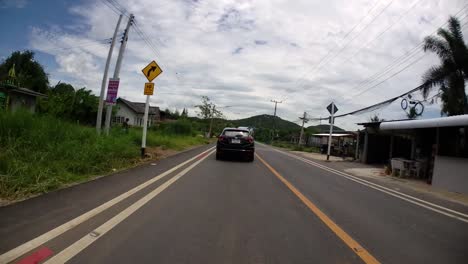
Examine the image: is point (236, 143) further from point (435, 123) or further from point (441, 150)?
point (441, 150)

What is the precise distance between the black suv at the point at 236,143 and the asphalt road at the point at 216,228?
323 inches

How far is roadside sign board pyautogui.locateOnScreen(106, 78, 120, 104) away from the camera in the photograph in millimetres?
15406

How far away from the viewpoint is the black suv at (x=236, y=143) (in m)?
16.0

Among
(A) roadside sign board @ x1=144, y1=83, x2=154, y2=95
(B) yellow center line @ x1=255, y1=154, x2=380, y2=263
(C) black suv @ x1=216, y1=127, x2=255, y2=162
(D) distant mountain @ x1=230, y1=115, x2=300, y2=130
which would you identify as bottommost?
(B) yellow center line @ x1=255, y1=154, x2=380, y2=263

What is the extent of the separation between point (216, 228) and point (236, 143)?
1134 centimetres

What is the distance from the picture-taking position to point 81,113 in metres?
35.6

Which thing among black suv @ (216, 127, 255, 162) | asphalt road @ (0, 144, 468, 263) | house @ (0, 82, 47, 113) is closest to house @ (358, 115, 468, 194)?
asphalt road @ (0, 144, 468, 263)

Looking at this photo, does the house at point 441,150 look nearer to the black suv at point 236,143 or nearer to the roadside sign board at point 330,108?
the roadside sign board at point 330,108

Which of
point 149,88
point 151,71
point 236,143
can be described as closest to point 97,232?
point 149,88

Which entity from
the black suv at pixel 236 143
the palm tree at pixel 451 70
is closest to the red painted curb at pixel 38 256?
the black suv at pixel 236 143

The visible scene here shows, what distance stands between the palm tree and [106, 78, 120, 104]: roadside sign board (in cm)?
1764

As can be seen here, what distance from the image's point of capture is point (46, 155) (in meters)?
8.08

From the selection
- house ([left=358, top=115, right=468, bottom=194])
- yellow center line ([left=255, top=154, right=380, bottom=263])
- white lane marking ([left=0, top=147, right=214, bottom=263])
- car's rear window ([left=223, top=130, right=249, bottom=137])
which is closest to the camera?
white lane marking ([left=0, top=147, right=214, bottom=263])

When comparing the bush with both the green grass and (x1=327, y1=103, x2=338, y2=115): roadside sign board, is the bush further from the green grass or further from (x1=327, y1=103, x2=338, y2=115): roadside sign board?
the green grass
